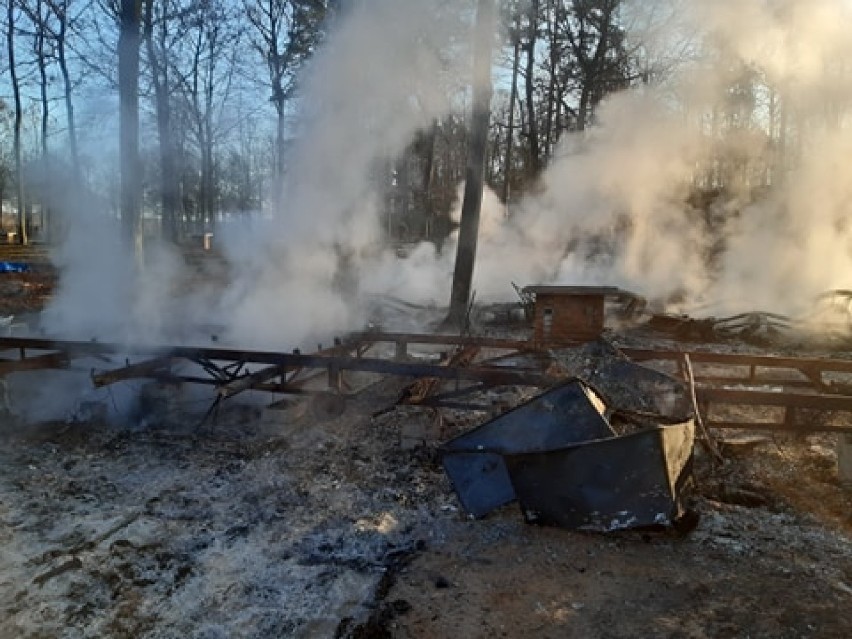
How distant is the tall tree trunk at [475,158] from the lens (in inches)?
428

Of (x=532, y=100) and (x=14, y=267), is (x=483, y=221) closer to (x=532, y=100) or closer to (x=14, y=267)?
(x=532, y=100)

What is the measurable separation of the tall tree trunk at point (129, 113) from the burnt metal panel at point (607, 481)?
8.65 meters

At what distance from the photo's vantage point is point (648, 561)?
11.9 feet

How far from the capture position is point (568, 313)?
28.7 ft

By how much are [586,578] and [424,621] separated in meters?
0.99

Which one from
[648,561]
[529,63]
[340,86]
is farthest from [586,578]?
[529,63]

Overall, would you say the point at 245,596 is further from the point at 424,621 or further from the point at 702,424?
the point at 702,424

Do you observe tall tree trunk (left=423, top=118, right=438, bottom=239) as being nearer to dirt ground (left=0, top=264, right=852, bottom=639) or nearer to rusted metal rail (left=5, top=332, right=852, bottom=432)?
rusted metal rail (left=5, top=332, right=852, bottom=432)

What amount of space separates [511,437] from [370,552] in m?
1.24

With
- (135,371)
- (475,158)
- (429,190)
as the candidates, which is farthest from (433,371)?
(429,190)

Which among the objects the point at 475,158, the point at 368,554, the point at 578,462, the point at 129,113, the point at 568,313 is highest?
the point at 129,113

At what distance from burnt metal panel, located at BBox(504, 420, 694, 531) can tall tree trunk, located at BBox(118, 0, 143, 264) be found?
28.4ft

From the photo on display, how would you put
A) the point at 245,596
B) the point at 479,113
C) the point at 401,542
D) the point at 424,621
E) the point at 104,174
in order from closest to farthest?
the point at 424,621, the point at 245,596, the point at 401,542, the point at 479,113, the point at 104,174

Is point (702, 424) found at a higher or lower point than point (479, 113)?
lower
